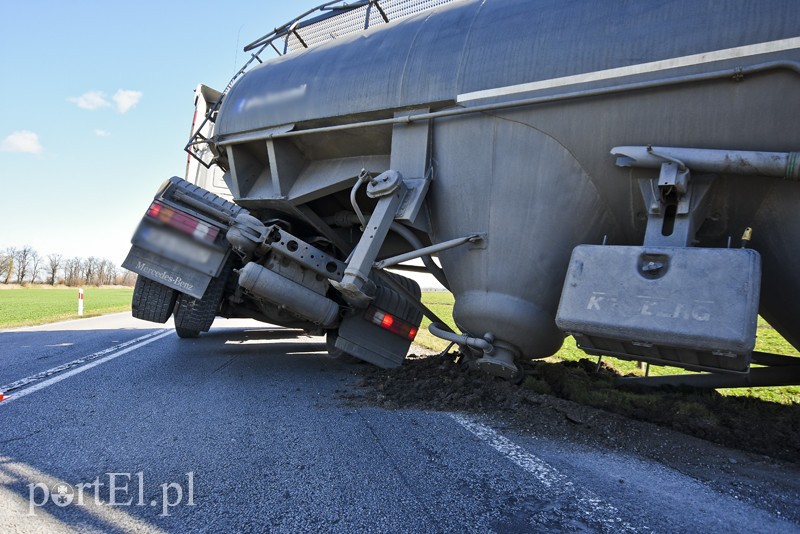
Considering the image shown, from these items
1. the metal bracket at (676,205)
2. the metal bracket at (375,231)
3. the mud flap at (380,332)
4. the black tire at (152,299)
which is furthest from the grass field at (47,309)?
the metal bracket at (676,205)

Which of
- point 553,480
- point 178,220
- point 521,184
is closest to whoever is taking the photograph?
point 553,480

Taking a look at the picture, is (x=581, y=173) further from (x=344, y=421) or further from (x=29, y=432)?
(x=29, y=432)

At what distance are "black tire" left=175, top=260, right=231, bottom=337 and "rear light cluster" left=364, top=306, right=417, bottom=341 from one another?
1541 millimetres

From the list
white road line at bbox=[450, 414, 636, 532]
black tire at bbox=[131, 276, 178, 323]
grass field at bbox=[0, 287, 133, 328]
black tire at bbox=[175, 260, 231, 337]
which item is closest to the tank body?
white road line at bbox=[450, 414, 636, 532]

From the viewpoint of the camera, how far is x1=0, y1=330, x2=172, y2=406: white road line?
381 cm

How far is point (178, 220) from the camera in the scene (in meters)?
4.52

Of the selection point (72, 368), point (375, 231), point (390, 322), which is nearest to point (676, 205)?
point (375, 231)

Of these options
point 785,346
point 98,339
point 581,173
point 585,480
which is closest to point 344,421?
point 585,480

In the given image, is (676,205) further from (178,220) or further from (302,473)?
(178,220)

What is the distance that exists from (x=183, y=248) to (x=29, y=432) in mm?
2161

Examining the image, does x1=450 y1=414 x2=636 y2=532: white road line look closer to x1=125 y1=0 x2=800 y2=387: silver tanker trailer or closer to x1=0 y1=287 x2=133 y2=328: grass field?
x1=125 y1=0 x2=800 y2=387: silver tanker trailer

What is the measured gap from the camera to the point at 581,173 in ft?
10.7

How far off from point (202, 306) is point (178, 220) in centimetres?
93

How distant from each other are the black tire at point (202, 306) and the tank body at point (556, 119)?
1709mm
